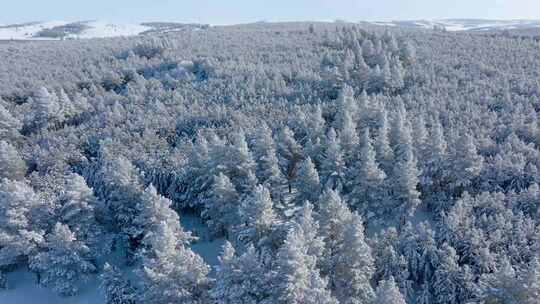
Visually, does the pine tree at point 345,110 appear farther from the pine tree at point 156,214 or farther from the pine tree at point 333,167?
the pine tree at point 156,214

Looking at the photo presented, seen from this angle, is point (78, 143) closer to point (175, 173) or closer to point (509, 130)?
point (175, 173)

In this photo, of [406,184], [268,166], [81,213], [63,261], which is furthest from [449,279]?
[81,213]

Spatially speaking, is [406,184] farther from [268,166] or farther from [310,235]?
[310,235]

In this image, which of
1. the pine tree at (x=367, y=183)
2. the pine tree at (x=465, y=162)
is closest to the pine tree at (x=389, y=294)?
the pine tree at (x=367, y=183)

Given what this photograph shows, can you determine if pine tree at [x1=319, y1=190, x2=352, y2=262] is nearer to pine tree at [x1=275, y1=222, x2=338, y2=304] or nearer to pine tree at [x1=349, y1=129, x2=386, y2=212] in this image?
pine tree at [x1=275, y1=222, x2=338, y2=304]

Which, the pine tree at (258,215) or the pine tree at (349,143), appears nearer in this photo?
the pine tree at (258,215)

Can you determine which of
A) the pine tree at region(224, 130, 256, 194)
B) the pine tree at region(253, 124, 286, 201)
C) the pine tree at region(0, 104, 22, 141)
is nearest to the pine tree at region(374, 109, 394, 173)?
the pine tree at region(253, 124, 286, 201)

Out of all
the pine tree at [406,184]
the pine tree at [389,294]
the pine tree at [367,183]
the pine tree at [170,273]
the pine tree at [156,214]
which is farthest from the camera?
the pine tree at [367,183]
